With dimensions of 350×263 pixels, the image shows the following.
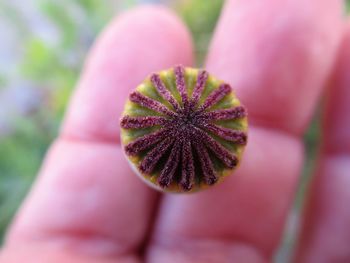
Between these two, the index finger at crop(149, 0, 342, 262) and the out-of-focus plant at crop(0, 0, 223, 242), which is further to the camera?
the out-of-focus plant at crop(0, 0, 223, 242)

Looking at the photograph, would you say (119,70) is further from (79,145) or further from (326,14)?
(326,14)

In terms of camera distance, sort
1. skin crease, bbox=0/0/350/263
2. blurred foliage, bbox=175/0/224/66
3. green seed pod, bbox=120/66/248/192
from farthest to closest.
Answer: blurred foliage, bbox=175/0/224/66, skin crease, bbox=0/0/350/263, green seed pod, bbox=120/66/248/192

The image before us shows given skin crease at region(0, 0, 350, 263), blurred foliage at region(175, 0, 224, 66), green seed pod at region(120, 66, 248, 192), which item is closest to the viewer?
green seed pod at region(120, 66, 248, 192)

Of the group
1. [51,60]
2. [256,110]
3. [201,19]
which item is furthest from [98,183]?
[201,19]

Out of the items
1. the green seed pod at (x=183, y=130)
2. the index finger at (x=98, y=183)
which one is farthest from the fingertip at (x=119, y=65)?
the green seed pod at (x=183, y=130)

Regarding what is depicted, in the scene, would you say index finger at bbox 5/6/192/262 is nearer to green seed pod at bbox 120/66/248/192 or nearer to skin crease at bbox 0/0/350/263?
skin crease at bbox 0/0/350/263

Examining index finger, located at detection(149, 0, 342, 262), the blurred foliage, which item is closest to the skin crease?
index finger, located at detection(149, 0, 342, 262)
